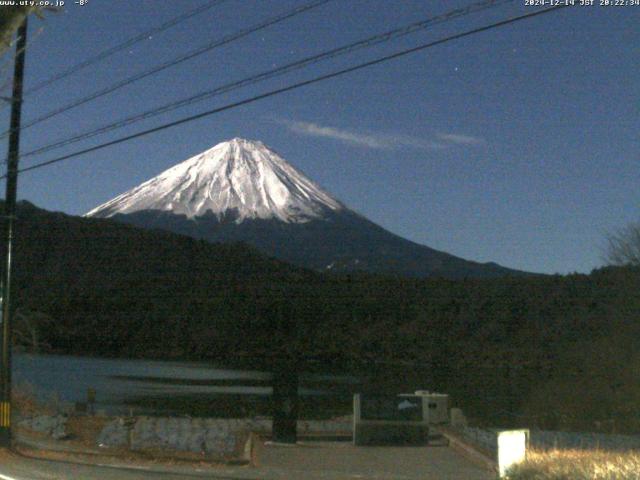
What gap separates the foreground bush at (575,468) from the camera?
9.55 meters

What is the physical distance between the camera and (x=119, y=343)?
62.6 metres

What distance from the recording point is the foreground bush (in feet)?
31.3

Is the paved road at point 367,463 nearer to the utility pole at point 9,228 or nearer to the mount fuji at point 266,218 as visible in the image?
the utility pole at point 9,228

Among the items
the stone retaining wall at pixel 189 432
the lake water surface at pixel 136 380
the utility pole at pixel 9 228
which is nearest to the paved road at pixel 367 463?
the stone retaining wall at pixel 189 432

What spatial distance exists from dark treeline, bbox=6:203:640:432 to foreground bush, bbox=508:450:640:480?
34085 millimetres

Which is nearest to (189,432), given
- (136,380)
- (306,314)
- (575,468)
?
(575,468)

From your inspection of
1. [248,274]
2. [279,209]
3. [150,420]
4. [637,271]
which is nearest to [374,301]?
[248,274]

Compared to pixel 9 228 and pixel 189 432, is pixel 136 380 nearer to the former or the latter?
pixel 189 432

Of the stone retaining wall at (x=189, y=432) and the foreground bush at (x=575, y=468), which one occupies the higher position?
Answer: the foreground bush at (x=575, y=468)

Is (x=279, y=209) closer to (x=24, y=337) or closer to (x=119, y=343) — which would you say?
(x=119, y=343)

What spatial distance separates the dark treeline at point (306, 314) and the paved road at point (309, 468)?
24972mm

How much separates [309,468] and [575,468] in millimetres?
7988

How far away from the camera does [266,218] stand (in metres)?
154

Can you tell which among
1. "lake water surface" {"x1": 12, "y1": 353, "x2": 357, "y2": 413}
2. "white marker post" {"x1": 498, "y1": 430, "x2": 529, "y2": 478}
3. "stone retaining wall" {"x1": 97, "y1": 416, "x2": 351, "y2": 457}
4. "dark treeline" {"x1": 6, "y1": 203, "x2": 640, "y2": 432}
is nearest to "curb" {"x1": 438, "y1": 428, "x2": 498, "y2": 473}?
"white marker post" {"x1": 498, "y1": 430, "x2": 529, "y2": 478}
